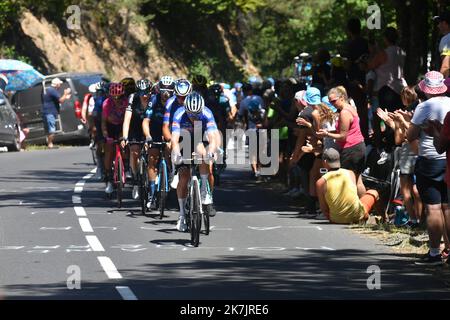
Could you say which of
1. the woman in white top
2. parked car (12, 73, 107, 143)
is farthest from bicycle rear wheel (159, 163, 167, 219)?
parked car (12, 73, 107, 143)

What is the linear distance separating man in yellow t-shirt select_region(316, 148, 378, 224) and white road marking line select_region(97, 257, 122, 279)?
4.81 metres

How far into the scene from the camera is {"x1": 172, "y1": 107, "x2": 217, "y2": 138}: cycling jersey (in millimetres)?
17297

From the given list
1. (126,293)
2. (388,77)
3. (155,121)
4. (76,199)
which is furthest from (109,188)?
(126,293)

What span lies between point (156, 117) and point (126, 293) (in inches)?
357

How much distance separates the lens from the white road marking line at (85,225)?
18297mm

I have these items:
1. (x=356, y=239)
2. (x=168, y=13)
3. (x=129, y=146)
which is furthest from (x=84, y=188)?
(x=168, y=13)

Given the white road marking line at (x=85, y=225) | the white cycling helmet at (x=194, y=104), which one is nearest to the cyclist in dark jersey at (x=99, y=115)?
the white road marking line at (x=85, y=225)

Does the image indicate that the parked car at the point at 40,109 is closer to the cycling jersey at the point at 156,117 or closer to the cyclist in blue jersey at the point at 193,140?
the cycling jersey at the point at 156,117

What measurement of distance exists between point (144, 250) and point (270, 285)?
3.25 metres

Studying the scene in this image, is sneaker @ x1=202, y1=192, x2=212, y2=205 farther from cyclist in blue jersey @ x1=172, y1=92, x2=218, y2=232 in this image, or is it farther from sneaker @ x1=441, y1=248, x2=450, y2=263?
sneaker @ x1=441, y1=248, x2=450, y2=263

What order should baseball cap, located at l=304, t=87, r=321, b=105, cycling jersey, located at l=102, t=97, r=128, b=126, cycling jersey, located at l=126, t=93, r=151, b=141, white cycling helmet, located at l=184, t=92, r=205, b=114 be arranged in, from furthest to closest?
cycling jersey, located at l=102, t=97, r=128, b=126 < cycling jersey, located at l=126, t=93, r=151, b=141 < baseball cap, located at l=304, t=87, r=321, b=105 < white cycling helmet, located at l=184, t=92, r=205, b=114

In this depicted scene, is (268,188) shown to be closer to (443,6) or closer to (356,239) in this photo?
(443,6)

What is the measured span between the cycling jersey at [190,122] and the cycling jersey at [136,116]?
4068 mm

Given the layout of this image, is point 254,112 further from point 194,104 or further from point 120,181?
point 194,104
